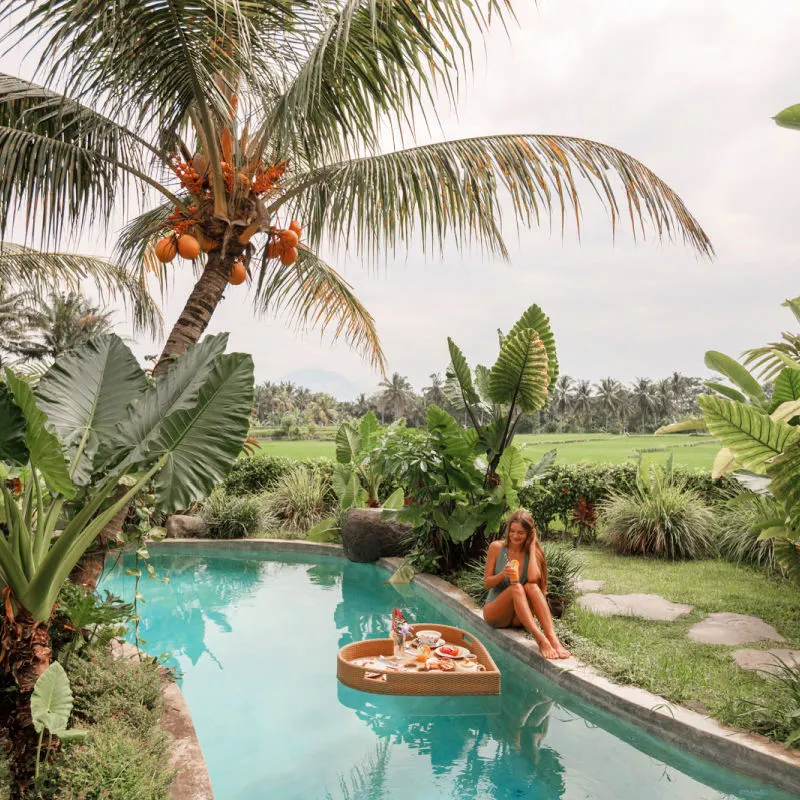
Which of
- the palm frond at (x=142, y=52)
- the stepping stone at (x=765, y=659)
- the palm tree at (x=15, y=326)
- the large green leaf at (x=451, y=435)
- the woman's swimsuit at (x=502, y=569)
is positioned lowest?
the stepping stone at (x=765, y=659)

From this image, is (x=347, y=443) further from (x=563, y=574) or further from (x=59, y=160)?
(x=59, y=160)

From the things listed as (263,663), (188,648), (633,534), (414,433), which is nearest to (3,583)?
(263,663)

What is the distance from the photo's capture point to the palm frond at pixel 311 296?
6.98m

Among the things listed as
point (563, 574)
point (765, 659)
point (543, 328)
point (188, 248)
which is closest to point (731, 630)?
point (765, 659)

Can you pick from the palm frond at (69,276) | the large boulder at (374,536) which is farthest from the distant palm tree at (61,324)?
the large boulder at (374,536)

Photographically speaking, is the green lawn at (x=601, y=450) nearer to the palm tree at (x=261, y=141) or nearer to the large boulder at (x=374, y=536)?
the large boulder at (x=374, y=536)

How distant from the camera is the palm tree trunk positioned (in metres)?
4.17

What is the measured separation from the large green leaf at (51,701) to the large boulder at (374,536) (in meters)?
6.69

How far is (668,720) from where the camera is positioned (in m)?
3.55

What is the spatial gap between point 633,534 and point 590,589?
8.05 feet

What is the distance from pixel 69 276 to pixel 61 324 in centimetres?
2500

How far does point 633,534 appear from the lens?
8.98m

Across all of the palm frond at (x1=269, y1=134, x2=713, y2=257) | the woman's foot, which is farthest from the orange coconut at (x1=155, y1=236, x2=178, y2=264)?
the woman's foot

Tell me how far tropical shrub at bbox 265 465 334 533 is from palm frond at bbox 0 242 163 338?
13.2 ft
